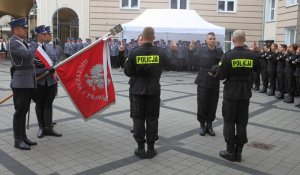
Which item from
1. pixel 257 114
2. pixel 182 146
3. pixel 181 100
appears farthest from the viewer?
pixel 181 100

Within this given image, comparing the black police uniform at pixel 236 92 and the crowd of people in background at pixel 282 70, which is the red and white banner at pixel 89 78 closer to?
the black police uniform at pixel 236 92

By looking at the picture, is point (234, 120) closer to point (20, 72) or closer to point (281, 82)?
point (20, 72)

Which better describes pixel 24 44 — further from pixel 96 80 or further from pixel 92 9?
pixel 92 9

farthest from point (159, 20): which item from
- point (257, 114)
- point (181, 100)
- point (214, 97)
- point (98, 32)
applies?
point (214, 97)

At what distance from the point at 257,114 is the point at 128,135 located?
4074mm

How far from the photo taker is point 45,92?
6.92 m

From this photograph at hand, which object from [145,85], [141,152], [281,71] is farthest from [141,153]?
[281,71]

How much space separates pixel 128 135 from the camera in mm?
7184

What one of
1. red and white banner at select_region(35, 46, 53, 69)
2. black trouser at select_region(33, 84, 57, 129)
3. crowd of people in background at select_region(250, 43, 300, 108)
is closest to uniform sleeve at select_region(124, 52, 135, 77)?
red and white banner at select_region(35, 46, 53, 69)

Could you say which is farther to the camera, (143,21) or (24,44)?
(143,21)

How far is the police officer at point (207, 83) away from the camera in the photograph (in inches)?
281

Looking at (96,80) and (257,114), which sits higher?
(96,80)

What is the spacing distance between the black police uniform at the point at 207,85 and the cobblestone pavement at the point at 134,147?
44cm

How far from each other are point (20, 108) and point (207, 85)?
134 inches
